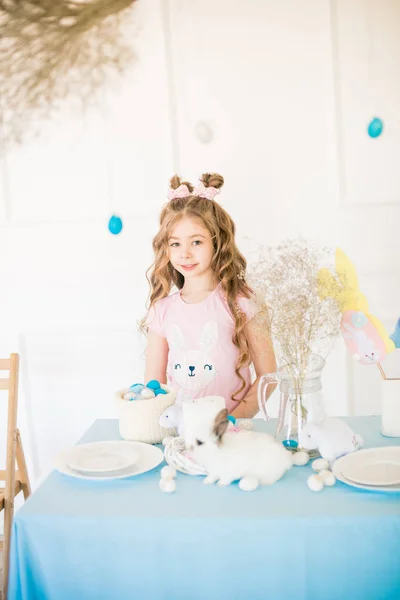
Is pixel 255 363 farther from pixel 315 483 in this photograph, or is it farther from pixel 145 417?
pixel 315 483

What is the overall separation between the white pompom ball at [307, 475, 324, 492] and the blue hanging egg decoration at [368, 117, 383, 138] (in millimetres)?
1563

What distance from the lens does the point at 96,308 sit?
2580 mm

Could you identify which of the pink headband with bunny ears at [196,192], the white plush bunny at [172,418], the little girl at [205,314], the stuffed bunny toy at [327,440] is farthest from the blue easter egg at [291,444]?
the pink headband with bunny ears at [196,192]

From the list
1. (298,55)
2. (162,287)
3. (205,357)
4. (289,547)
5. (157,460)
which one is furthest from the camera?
(298,55)

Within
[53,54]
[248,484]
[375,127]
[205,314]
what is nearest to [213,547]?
[248,484]

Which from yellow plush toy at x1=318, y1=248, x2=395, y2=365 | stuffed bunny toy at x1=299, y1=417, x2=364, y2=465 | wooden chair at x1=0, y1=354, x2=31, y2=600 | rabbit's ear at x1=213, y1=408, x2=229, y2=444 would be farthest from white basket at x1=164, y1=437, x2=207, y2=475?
wooden chair at x1=0, y1=354, x2=31, y2=600

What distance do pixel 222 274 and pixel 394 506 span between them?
107 centimetres

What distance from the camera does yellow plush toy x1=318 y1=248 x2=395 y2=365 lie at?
1.39 meters

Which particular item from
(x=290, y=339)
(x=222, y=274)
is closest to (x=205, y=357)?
(x=222, y=274)

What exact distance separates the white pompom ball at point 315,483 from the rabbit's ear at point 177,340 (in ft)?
2.72

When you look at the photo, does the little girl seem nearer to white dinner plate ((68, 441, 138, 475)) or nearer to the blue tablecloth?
white dinner plate ((68, 441, 138, 475))

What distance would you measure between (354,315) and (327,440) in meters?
0.31

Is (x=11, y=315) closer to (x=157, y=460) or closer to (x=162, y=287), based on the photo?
(x=162, y=287)

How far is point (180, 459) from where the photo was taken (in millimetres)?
1331
